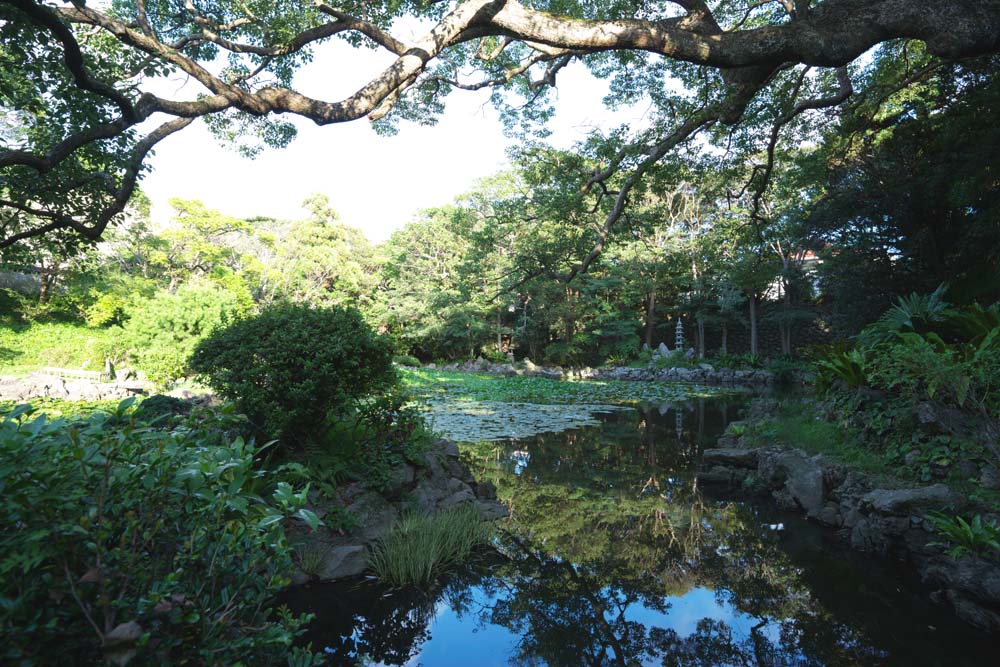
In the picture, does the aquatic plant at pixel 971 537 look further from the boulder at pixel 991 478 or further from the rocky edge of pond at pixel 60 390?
the rocky edge of pond at pixel 60 390

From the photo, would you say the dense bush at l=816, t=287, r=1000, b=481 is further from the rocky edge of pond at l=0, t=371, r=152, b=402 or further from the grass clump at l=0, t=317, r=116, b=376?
the grass clump at l=0, t=317, r=116, b=376

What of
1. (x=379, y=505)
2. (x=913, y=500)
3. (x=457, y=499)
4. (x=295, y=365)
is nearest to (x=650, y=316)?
(x=913, y=500)

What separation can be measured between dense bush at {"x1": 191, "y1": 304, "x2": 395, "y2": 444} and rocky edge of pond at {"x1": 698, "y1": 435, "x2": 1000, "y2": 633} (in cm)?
413

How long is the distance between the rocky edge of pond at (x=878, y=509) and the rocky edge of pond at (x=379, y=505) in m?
2.84

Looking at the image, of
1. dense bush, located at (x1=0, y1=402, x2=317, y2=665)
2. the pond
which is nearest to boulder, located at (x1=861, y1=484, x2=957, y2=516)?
the pond

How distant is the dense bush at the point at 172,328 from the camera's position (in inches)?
406

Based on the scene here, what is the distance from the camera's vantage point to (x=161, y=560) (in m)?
1.37

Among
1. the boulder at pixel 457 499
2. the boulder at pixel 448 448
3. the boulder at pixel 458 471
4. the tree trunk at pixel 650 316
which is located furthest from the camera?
the tree trunk at pixel 650 316

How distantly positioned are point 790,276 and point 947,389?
52.0 ft

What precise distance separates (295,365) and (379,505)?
1.37 meters

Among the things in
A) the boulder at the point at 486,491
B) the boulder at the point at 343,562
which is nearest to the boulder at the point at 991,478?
the boulder at the point at 486,491

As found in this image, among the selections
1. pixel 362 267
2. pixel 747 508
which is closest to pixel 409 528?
pixel 747 508

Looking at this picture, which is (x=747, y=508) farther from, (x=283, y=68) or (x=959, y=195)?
(x=283, y=68)

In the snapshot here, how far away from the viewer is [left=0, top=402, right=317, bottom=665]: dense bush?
3.54 ft
